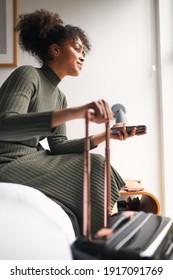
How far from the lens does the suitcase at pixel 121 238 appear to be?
42 centimetres

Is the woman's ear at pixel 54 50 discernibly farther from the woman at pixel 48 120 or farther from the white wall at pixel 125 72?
the white wall at pixel 125 72

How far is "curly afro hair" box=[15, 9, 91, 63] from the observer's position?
98cm

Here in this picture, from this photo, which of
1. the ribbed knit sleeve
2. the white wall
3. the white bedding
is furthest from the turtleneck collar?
the white wall

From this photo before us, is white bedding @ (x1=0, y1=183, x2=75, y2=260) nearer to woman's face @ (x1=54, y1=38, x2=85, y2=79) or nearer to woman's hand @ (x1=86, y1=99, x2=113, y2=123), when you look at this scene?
woman's hand @ (x1=86, y1=99, x2=113, y2=123)

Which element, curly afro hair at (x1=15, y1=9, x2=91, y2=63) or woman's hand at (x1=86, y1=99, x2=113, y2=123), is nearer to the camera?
woman's hand at (x1=86, y1=99, x2=113, y2=123)

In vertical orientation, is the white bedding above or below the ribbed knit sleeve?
below

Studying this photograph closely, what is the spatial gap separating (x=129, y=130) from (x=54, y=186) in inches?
13.6

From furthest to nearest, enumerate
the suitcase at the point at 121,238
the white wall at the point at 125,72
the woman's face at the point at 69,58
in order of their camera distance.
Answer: the white wall at the point at 125,72, the woman's face at the point at 69,58, the suitcase at the point at 121,238

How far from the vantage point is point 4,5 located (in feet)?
5.61

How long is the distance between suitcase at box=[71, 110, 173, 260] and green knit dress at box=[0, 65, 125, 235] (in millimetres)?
116

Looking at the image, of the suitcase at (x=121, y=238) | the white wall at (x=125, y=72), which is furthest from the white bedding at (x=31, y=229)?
the white wall at (x=125, y=72)

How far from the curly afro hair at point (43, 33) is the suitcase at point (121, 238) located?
1.92ft
